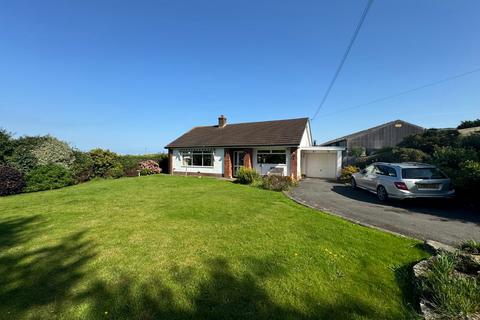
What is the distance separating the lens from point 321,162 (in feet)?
68.0

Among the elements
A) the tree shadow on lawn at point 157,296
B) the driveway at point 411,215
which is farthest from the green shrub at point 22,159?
the driveway at point 411,215

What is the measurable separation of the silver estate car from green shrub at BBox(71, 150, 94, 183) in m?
19.7

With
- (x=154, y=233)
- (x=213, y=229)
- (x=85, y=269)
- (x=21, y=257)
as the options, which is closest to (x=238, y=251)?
(x=213, y=229)

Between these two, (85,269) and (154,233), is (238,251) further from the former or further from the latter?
(85,269)

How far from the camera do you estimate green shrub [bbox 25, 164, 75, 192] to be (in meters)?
15.3

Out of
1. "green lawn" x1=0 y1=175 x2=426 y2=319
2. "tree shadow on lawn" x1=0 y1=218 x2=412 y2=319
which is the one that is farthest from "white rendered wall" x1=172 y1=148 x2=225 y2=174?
"tree shadow on lawn" x1=0 y1=218 x2=412 y2=319

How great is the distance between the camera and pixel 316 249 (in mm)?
4844

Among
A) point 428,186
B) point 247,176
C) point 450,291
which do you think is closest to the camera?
point 450,291

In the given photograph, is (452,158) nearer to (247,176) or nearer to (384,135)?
(247,176)

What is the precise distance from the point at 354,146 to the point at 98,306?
2961 cm

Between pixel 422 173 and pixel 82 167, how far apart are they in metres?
21.3

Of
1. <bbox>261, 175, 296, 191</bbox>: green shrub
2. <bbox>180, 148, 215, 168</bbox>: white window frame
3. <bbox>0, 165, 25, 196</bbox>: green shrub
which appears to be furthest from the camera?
<bbox>180, 148, 215, 168</bbox>: white window frame

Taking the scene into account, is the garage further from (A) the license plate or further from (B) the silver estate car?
(A) the license plate

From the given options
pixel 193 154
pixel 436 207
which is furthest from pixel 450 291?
pixel 193 154
